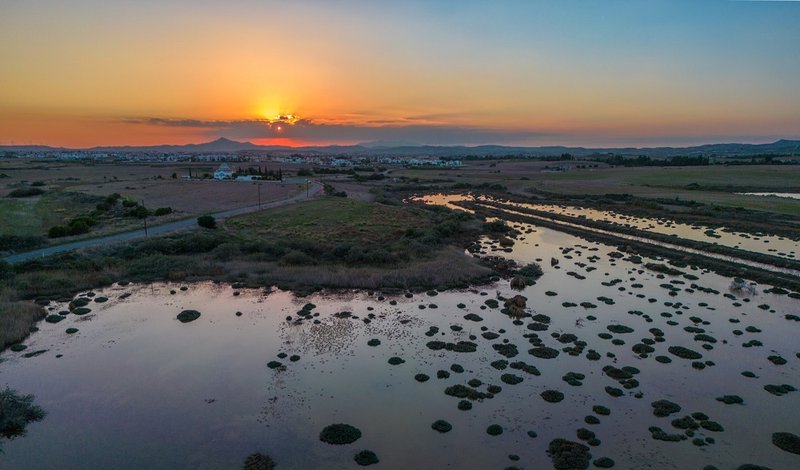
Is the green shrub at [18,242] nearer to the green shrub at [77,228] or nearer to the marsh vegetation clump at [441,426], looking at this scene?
the green shrub at [77,228]

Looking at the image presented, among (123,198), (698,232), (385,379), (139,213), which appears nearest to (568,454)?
(385,379)

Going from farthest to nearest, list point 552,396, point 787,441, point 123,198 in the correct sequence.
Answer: point 123,198 → point 552,396 → point 787,441

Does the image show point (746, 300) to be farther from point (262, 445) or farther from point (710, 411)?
point (262, 445)

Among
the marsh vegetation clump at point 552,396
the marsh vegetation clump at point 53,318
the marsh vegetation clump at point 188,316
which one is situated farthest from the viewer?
the marsh vegetation clump at point 188,316

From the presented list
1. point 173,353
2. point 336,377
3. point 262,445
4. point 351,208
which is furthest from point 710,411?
point 351,208

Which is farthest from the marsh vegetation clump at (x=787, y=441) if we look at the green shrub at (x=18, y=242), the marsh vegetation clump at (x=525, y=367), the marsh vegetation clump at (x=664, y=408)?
the green shrub at (x=18, y=242)

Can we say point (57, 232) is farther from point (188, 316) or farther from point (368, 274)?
point (368, 274)
